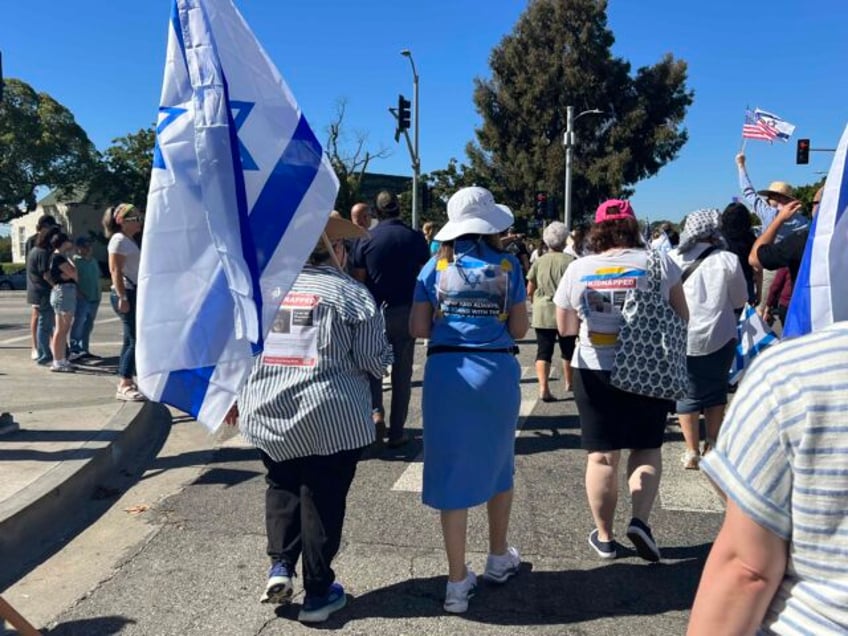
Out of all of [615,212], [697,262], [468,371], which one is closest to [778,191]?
[697,262]

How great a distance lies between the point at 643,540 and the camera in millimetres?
3689

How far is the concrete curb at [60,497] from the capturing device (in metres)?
3.93

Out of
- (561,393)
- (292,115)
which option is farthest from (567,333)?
(561,393)

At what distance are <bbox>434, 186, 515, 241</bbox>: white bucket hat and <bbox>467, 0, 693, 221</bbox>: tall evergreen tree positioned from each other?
36.1 metres

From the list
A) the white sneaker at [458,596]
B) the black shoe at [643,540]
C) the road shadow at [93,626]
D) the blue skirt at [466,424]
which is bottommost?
the road shadow at [93,626]

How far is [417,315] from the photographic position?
11.5 ft

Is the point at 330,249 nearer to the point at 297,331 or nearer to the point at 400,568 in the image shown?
the point at 297,331

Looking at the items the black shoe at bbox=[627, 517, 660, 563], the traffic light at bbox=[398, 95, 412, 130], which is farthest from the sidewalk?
the traffic light at bbox=[398, 95, 412, 130]

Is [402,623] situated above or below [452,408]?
below

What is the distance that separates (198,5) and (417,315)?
165 centimetres

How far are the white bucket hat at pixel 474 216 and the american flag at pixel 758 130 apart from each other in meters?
9.20

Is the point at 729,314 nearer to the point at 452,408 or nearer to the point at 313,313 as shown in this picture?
the point at 452,408

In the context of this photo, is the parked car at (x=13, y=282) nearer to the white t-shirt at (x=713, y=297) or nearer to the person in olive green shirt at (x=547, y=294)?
the person in olive green shirt at (x=547, y=294)

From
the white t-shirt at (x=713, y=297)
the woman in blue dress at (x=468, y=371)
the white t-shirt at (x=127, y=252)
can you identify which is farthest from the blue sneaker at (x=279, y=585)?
the white t-shirt at (x=127, y=252)
